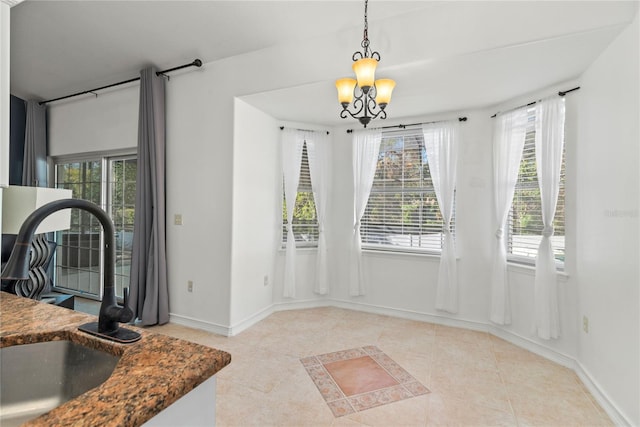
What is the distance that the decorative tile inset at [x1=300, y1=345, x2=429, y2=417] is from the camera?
2.03 metres

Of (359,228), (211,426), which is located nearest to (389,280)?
(359,228)

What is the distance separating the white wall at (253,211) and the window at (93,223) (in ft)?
5.25

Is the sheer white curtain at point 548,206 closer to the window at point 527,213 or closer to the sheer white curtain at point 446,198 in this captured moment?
the window at point 527,213

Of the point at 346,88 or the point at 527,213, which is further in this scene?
the point at 527,213

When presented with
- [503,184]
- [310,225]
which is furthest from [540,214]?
[310,225]

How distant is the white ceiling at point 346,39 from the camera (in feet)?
6.73

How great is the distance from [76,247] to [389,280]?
4254 millimetres

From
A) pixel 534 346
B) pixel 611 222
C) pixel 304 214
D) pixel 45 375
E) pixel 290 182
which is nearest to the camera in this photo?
pixel 45 375

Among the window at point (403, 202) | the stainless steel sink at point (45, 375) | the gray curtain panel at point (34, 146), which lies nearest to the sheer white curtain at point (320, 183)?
the window at point (403, 202)

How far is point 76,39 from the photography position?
282 cm

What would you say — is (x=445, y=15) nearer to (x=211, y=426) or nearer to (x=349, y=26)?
(x=349, y=26)

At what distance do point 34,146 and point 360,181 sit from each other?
14.5ft

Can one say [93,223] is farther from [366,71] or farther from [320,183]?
[366,71]

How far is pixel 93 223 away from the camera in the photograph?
4.07 m
